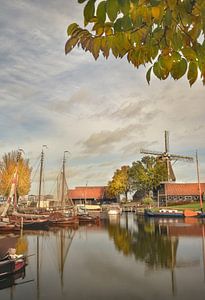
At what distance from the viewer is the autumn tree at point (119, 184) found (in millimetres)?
100625

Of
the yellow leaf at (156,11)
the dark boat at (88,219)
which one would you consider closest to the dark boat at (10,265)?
the yellow leaf at (156,11)

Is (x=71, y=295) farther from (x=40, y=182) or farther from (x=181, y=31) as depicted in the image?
(x=40, y=182)

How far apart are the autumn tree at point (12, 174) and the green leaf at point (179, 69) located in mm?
64510

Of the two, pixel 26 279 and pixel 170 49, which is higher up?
pixel 170 49

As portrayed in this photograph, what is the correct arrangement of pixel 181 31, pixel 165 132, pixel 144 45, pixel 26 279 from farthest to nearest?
pixel 165 132 < pixel 26 279 < pixel 144 45 < pixel 181 31

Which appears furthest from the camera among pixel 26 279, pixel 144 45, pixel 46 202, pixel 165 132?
pixel 165 132

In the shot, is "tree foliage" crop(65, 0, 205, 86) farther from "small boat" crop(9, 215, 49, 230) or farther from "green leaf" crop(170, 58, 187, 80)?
"small boat" crop(9, 215, 49, 230)

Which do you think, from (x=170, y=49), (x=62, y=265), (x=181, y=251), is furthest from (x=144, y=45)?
(x=181, y=251)

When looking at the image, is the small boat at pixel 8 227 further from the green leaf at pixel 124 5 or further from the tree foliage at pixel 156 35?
the green leaf at pixel 124 5

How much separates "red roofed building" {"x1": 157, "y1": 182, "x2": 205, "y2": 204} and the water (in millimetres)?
51934

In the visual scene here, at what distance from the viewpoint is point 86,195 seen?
106250 mm

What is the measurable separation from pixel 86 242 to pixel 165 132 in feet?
238

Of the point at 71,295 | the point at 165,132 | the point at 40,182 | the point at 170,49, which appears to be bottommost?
the point at 71,295

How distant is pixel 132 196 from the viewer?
10625cm
